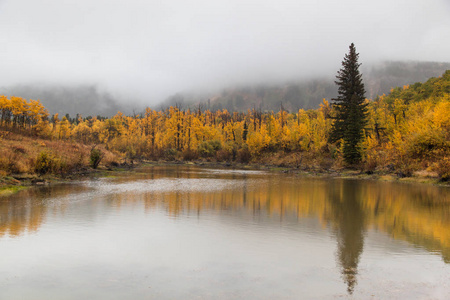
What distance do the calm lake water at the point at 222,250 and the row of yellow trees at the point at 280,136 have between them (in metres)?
21.8

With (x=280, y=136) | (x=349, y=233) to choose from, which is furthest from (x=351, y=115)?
(x=349, y=233)

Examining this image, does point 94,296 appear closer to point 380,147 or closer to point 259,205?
point 259,205

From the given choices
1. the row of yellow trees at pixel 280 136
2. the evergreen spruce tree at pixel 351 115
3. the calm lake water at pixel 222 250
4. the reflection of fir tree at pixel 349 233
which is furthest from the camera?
the evergreen spruce tree at pixel 351 115

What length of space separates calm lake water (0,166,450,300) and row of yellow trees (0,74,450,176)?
2182cm

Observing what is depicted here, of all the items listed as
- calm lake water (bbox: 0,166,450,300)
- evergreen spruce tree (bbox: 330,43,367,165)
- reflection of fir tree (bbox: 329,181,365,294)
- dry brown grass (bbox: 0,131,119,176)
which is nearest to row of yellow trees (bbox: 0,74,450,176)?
evergreen spruce tree (bbox: 330,43,367,165)

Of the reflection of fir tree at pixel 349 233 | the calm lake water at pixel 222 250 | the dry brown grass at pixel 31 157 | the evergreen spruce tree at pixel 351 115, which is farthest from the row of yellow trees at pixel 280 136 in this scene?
the calm lake water at pixel 222 250

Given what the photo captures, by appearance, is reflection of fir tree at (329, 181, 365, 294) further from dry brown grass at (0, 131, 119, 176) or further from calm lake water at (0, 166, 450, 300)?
dry brown grass at (0, 131, 119, 176)

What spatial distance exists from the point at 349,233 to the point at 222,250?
619cm

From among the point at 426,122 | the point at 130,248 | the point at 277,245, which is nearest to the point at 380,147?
the point at 426,122

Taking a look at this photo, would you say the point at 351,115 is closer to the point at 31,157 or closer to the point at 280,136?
the point at 280,136

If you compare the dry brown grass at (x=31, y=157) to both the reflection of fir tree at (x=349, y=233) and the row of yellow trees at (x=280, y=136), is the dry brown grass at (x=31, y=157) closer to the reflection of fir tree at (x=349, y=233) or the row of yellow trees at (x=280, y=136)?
the row of yellow trees at (x=280, y=136)

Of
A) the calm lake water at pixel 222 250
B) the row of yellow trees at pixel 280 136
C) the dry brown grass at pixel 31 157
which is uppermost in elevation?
the row of yellow trees at pixel 280 136

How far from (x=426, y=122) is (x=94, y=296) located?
4761cm

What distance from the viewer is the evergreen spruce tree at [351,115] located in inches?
2014
